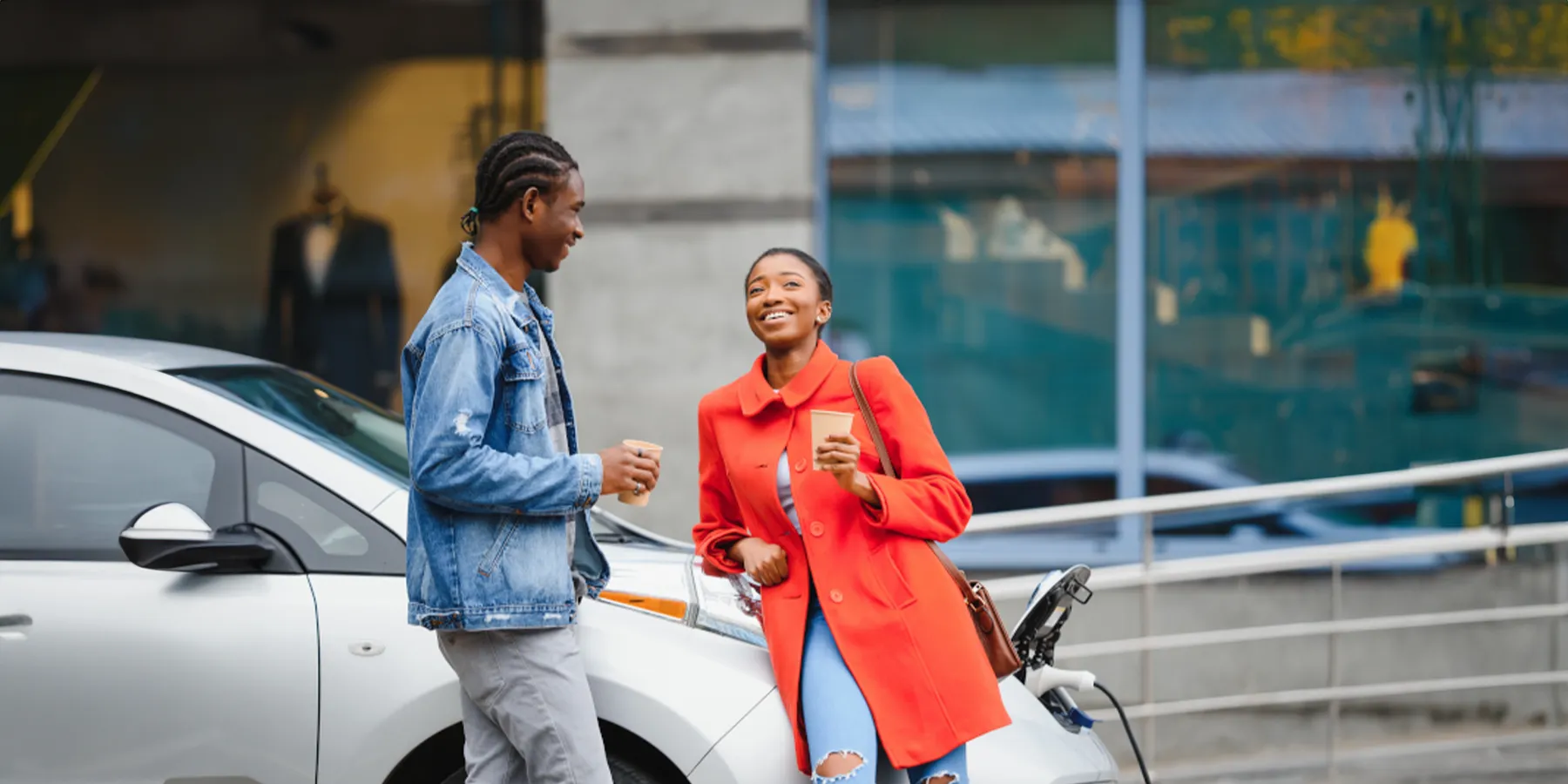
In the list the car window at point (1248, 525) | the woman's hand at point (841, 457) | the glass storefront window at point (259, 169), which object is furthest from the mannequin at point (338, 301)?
the woman's hand at point (841, 457)

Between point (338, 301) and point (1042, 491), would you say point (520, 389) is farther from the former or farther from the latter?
point (338, 301)

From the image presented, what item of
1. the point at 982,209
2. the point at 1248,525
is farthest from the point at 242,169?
the point at 1248,525

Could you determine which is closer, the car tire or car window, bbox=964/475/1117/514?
the car tire

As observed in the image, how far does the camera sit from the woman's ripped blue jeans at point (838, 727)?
3121mm

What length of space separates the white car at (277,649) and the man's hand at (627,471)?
1.78ft

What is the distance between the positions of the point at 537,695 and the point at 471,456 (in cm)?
52

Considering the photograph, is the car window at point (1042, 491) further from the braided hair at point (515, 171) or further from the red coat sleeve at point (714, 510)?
the braided hair at point (515, 171)

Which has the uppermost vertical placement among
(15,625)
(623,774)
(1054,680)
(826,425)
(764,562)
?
(826,425)

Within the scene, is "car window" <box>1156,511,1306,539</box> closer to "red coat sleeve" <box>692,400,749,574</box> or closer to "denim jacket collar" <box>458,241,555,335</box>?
Answer: "red coat sleeve" <box>692,400,749,574</box>

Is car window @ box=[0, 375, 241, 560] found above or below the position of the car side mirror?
above

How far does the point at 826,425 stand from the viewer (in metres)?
3.03

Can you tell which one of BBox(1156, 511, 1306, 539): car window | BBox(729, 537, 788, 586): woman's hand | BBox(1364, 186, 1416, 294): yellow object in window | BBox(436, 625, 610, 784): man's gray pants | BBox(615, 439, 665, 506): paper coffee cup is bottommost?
BBox(1156, 511, 1306, 539): car window

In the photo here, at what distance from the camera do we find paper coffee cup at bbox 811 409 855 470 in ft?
9.91

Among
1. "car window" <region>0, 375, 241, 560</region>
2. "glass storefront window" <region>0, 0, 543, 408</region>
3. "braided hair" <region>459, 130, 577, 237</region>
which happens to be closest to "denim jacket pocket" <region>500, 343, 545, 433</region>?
"braided hair" <region>459, 130, 577, 237</region>
